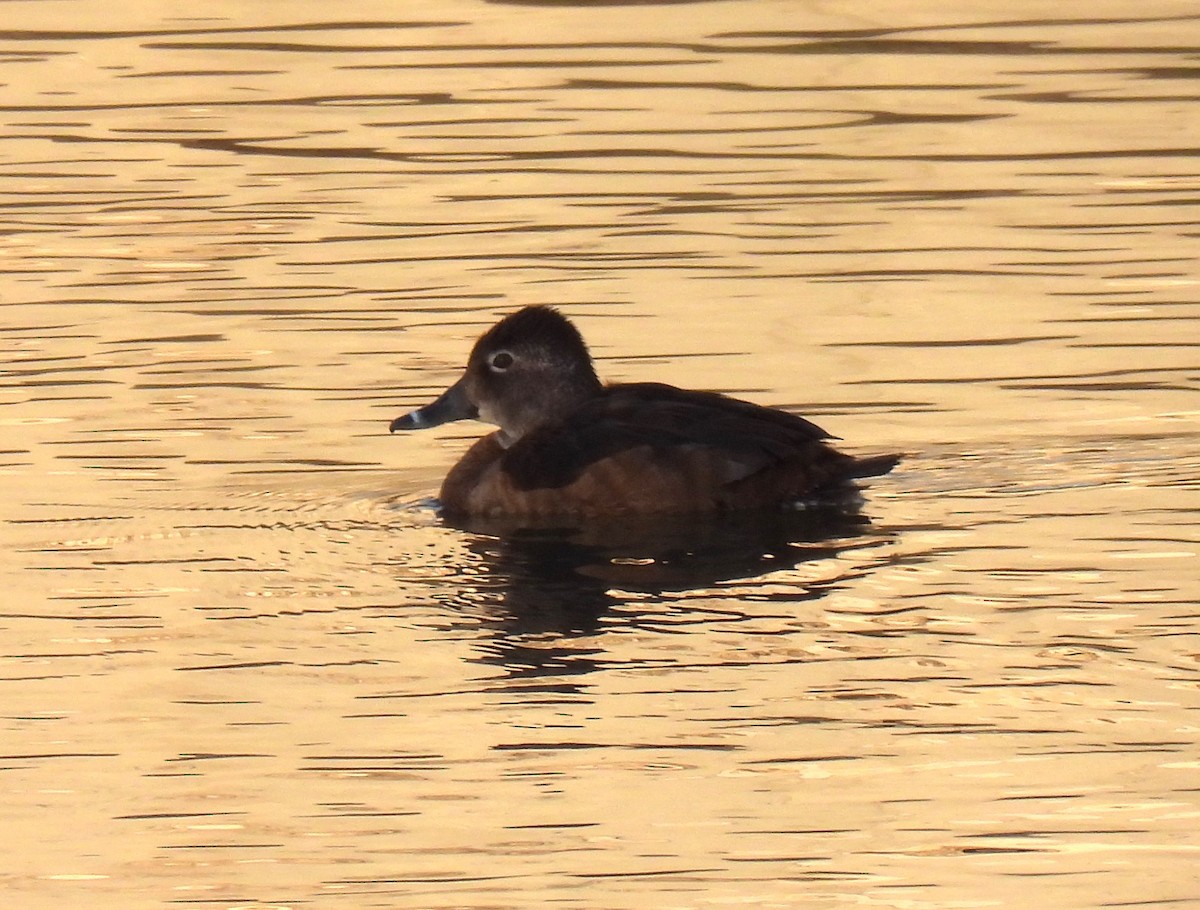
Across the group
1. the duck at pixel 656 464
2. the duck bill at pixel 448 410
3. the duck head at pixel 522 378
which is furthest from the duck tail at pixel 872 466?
the duck bill at pixel 448 410

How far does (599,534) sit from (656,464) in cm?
36

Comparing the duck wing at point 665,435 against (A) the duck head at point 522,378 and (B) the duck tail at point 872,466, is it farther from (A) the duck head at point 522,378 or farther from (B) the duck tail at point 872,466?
(A) the duck head at point 522,378

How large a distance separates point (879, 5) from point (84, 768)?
1587 centimetres

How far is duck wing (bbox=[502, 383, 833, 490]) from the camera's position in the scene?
1163 centimetres

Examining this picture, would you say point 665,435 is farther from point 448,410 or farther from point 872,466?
point 448,410

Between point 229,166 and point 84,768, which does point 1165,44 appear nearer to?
point 229,166

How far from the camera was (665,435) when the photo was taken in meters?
11.7

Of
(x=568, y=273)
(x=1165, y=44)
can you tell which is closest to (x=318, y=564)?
(x=568, y=273)

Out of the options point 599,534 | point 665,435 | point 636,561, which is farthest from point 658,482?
point 636,561

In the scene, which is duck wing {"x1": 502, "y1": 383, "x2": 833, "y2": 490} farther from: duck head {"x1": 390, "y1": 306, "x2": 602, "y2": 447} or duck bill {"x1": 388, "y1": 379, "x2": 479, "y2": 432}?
duck bill {"x1": 388, "y1": 379, "x2": 479, "y2": 432}

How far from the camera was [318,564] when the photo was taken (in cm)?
1082

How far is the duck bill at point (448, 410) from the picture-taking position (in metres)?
12.6

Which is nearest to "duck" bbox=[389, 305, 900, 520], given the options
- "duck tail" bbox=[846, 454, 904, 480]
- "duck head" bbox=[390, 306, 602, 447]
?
"duck tail" bbox=[846, 454, 904, 480]

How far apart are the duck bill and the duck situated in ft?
1.70
